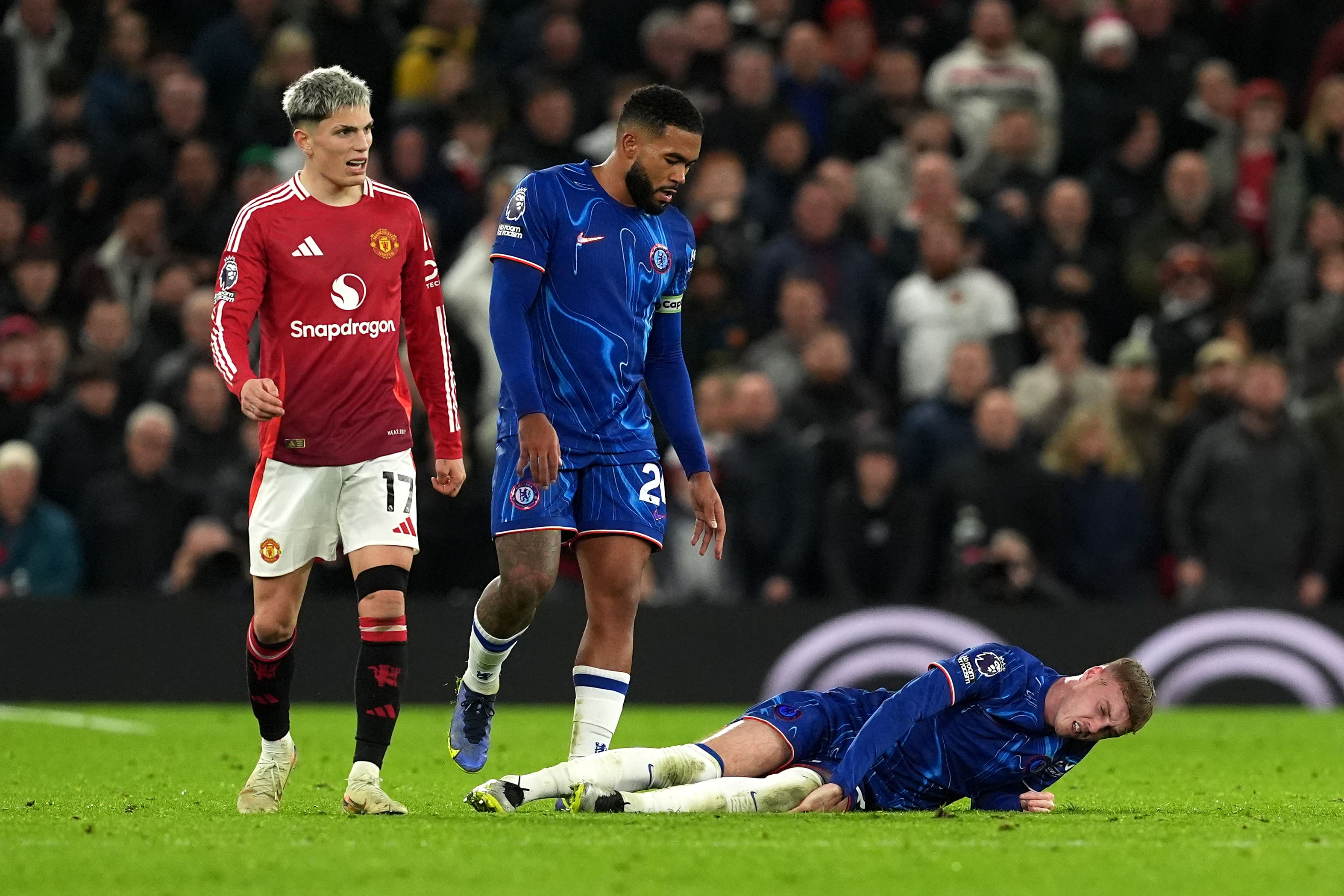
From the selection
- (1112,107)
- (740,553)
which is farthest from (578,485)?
(1112,107)

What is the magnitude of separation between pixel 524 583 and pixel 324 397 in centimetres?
101

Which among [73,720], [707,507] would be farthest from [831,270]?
[707,507]

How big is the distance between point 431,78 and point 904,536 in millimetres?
5968

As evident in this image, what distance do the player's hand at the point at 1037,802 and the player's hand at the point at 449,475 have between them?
2460 millimetres

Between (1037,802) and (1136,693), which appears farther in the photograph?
(1037,802)

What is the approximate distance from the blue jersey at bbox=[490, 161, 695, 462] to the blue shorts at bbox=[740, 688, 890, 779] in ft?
3.66

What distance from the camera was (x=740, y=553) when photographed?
48.1 ft

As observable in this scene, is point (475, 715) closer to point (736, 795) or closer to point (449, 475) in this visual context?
point (449, 475)

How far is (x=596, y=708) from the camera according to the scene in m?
7.77

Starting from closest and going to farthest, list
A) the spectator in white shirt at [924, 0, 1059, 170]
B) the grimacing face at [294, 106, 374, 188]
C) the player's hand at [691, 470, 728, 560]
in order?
1. the grimacing face at [294, 106, 374, 188]
2. the player's hand at [691, 470, 728, 560]
3. the spectator in white shirt at [924, 0, 1059, 170]

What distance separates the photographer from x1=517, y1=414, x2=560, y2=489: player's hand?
745cm

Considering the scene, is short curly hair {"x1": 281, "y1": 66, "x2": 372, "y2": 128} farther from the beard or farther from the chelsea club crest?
the chelsea club crest

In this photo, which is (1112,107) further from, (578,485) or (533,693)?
(578,485)

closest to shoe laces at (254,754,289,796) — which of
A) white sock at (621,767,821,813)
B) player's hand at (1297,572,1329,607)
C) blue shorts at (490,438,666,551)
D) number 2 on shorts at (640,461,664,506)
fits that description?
blue shorts at (490,438,666,551)
